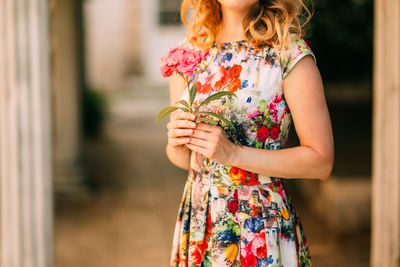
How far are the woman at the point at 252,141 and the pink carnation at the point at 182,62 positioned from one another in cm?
11

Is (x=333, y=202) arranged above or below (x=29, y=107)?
below

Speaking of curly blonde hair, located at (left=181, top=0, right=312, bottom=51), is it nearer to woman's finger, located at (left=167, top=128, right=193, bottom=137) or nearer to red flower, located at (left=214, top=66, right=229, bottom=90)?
red flower, located at (left=214, top=66, right=229, bottom=90)

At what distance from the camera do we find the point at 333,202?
203 inches

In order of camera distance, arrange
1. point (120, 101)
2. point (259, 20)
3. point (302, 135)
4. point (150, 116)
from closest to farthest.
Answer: point (302, 135), point (259, 20), point (150, 116), point (120, 101)

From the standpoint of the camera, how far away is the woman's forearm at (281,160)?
1556mm

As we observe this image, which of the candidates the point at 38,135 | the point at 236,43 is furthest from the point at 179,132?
the point at 38,135

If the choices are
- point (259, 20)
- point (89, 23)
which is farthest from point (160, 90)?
point (259, 20)

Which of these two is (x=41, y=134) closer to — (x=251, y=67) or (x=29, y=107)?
(x=29, y=107)

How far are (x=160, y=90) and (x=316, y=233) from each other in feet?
Answer: 39.7

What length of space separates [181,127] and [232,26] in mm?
392

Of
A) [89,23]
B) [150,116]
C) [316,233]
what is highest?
[89,23]

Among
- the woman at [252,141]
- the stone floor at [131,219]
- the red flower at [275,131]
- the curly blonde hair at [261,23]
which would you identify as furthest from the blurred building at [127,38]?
the red flower at [275,131]

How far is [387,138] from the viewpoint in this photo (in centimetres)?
308

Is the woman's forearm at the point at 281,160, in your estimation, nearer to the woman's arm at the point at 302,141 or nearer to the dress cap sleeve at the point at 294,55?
the woman's arm at the point at 302,141
